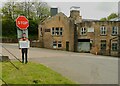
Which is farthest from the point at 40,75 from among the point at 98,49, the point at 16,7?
the point at 16,7

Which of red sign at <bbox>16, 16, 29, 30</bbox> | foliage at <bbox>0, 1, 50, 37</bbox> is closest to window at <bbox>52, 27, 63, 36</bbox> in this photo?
foliage at <bbox>0, 1, 50, 37</bbox>

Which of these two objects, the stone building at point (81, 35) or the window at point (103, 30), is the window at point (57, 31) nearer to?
the stone building at point (81, 35)

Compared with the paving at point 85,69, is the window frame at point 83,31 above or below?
above

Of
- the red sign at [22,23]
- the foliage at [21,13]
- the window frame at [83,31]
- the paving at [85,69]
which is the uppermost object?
the foliage at [21,13]

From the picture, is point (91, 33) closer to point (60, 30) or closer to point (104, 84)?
point (60, 30)

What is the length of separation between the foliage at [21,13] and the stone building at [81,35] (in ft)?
42.6

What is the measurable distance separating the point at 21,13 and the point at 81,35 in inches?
862

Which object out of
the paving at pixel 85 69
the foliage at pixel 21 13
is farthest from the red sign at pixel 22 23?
the foliage at pixel 21 13

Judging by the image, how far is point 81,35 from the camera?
43.1 m

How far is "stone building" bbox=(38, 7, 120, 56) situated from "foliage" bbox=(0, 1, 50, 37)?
42.6 feet

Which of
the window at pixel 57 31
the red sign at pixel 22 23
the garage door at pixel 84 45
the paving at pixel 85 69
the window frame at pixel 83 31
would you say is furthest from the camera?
the window at pixel 57 31

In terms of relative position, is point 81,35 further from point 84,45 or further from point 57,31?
point 57,31

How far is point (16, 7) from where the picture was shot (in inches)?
2394

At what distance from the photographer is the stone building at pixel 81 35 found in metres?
42.2
